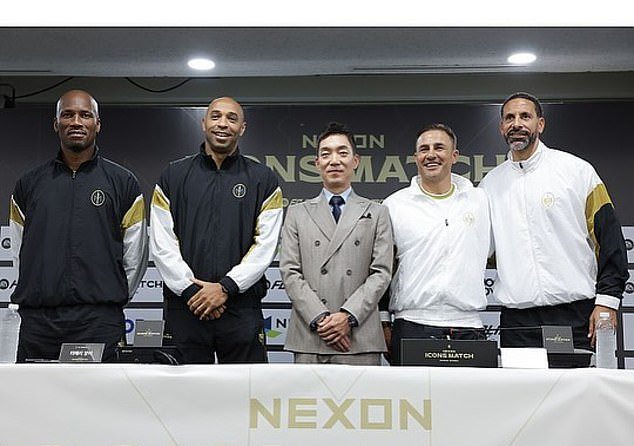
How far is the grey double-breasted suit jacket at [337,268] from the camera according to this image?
10.0ft

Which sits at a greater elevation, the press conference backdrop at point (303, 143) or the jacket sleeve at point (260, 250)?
the press conference backdrop at point (303, 143)

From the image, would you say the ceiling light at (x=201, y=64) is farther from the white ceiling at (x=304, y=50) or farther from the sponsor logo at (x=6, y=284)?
the sponsor logo at (x=6, y=284)

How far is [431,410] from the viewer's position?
2176mm

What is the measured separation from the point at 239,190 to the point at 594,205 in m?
1.48

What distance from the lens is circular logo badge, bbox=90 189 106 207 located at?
330 cm

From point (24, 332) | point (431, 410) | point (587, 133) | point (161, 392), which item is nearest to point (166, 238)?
point (24, 332)

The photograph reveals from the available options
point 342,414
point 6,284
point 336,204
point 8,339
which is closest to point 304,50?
point 336,204

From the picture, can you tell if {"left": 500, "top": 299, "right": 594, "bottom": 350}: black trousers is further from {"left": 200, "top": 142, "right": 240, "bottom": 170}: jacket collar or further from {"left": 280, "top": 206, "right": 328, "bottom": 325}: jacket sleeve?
{"left": 200, "top": 142, "right": 240, "bottom": 170}: jacket collar

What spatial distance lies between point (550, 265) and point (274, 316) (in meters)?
2.13

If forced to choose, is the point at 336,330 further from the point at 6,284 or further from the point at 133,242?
the point at 6,284

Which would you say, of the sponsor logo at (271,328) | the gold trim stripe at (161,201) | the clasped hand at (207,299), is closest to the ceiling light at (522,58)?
the sponsor logo at (271,328)

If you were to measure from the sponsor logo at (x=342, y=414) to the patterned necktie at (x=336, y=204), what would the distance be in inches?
47.5

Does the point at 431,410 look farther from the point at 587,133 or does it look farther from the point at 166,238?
the point at 587,133

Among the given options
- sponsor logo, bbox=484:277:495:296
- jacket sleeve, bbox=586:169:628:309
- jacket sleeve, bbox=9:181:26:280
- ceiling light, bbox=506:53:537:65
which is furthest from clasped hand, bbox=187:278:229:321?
ceiling light, bbox=506:53:537:65
